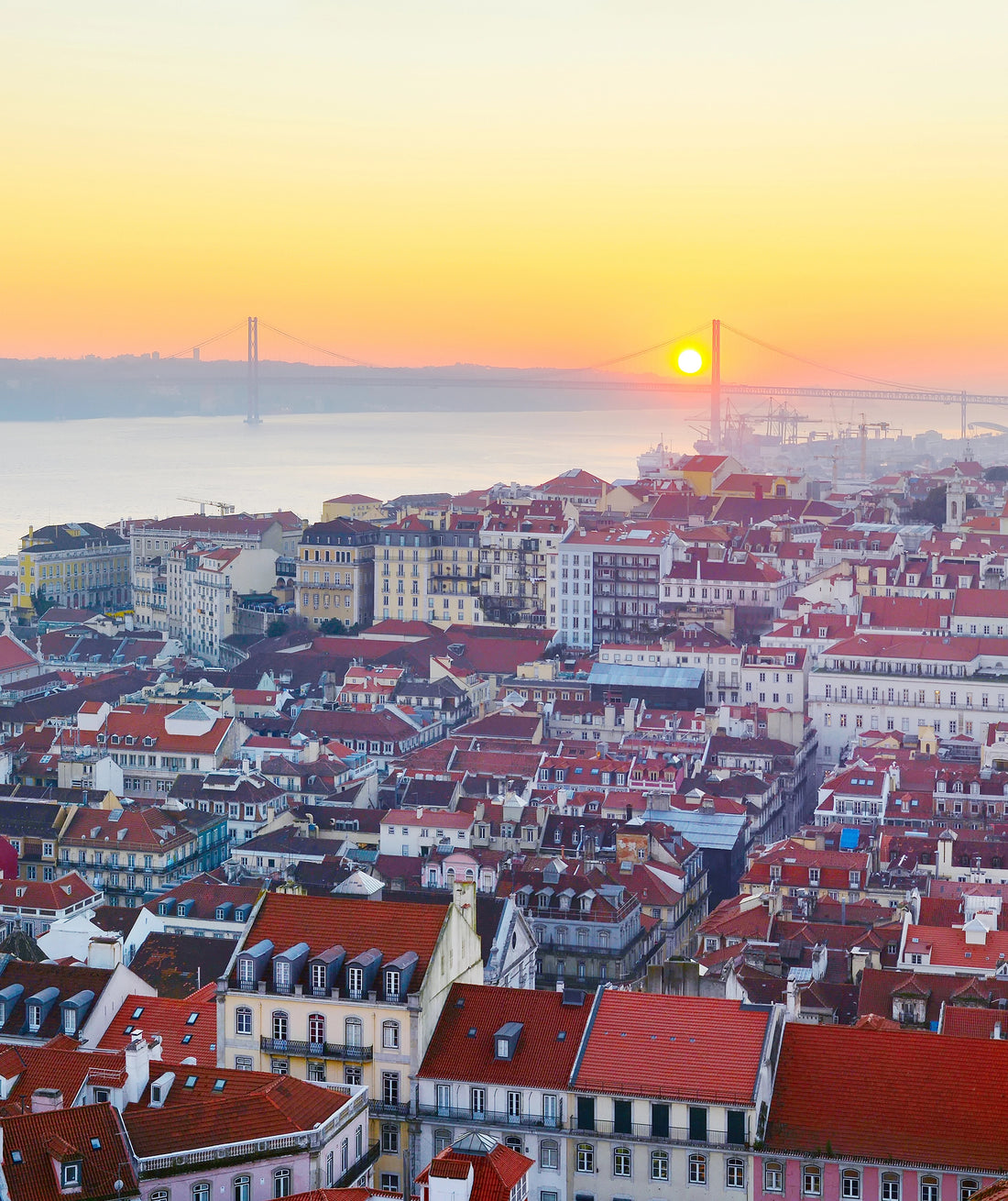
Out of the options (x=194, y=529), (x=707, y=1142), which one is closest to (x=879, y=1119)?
(x=707, y=1142)

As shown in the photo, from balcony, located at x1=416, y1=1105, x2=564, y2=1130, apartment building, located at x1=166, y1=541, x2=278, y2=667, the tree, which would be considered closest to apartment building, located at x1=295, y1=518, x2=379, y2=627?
apartment building, located at x1=166, y1=541, x2=278, y2=667

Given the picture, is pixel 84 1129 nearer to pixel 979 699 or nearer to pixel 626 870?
pixel 626 870

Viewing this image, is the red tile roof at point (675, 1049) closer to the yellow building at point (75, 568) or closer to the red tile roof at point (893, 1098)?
the red tile roof at point (893, 1098)

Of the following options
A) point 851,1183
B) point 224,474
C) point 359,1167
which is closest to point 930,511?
Answer: point 851,1183

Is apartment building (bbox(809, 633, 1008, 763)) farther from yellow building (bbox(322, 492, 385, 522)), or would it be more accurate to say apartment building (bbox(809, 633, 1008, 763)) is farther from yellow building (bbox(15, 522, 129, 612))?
yellow building (bbox(15, 522, 129, 612))

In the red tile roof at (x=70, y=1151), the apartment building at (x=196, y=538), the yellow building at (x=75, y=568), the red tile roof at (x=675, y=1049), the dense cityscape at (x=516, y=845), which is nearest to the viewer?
the red tile roof at (x=70, y=1151)

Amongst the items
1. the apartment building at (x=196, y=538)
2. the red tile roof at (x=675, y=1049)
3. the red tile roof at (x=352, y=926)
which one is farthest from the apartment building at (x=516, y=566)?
the red tile roof at (x=675, y=1049)
